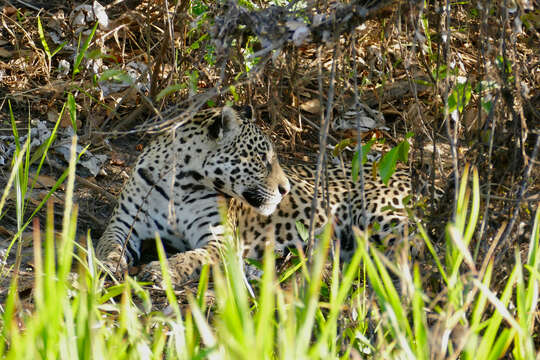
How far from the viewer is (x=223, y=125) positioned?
591 centimetres

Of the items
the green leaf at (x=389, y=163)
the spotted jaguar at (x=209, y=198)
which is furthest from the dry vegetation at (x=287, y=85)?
the spotted jaguar at (x=209, y=198)

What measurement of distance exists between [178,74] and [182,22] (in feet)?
1.51

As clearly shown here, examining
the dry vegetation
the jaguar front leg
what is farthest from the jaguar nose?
the jaguar front leg

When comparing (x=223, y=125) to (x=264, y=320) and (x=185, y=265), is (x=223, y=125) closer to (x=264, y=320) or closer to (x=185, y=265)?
(x=185, y=265)

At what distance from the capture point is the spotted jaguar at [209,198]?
5.80 metres

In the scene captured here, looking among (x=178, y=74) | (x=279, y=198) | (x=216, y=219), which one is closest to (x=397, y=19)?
(x=279, y=198)

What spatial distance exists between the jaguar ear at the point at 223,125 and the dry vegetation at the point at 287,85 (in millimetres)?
202

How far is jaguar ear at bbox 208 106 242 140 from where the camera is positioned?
5875mm

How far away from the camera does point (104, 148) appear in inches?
283

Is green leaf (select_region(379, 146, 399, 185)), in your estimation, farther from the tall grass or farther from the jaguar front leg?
the jaguar front leg

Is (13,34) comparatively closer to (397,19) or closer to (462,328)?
(397,19)

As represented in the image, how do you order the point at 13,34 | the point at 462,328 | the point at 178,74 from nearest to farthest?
the point at 462,328 → the point at 178,74 → the point at 13,34

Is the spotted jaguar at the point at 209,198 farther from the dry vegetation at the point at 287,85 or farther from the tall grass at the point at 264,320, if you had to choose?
the tall grass at the point at 264,320

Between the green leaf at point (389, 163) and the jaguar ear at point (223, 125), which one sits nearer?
the green leaf at point (389, 163)
